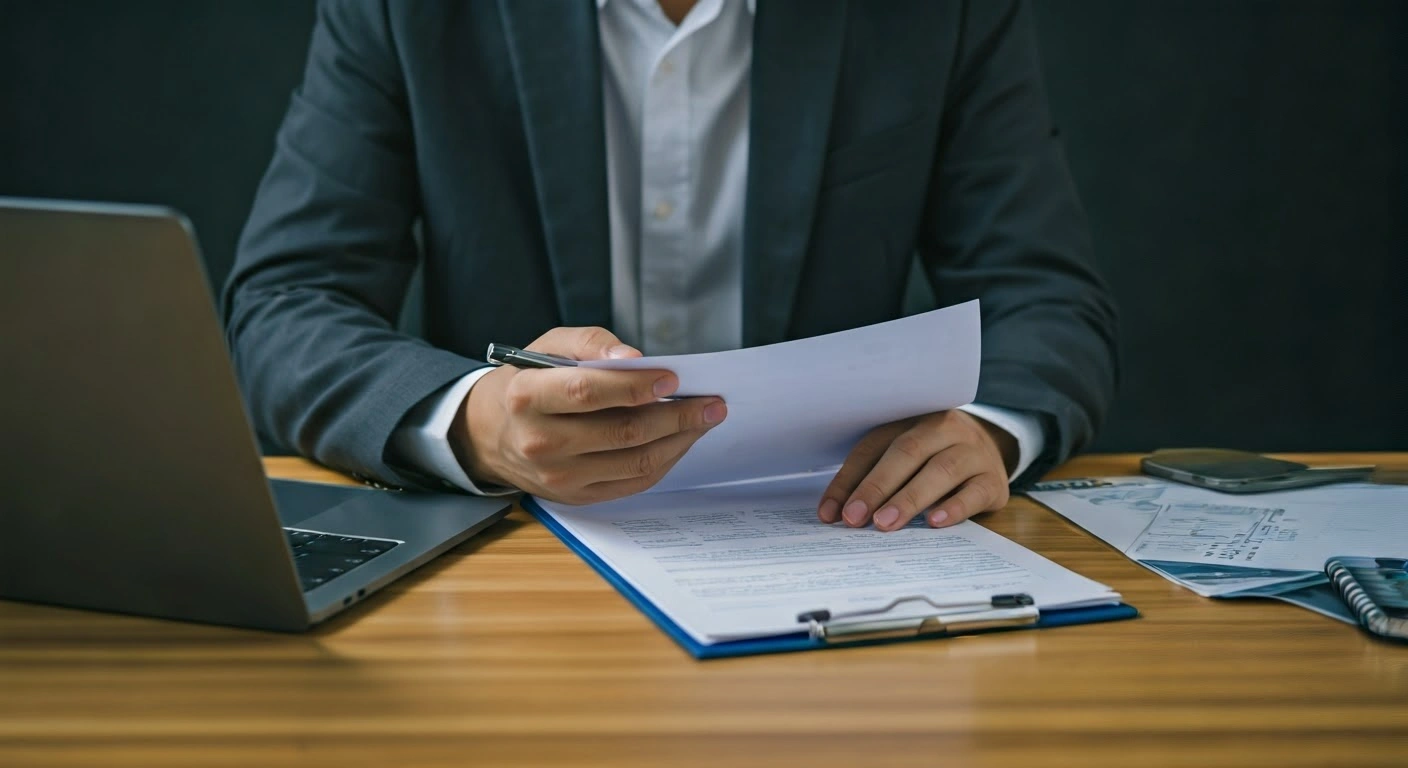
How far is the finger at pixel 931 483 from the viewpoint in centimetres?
81

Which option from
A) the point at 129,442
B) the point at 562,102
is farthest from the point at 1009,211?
the point at 129,442

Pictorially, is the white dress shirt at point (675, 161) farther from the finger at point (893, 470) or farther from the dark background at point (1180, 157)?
the dark background at point (1180, 157)

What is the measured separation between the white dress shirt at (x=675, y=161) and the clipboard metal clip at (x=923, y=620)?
0.70 m

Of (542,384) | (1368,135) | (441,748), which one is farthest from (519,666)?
(1368,135)

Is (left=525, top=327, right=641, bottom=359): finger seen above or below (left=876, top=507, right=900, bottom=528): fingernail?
above

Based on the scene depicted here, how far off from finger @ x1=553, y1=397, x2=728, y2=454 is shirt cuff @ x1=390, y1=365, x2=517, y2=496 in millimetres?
146

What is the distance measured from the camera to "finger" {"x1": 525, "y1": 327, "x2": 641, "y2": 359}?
2.67 feet

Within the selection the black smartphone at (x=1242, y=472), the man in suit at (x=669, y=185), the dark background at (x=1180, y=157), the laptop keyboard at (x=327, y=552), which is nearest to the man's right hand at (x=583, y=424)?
the laptop keyboard at (x=327, y=552)

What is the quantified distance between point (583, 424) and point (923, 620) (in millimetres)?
273

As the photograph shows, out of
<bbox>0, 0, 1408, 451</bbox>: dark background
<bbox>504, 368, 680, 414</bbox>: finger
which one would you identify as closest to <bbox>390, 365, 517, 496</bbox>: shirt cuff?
<bbox>504, 368, 680, 414</bbox>: finger

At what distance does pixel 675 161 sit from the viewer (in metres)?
1.30

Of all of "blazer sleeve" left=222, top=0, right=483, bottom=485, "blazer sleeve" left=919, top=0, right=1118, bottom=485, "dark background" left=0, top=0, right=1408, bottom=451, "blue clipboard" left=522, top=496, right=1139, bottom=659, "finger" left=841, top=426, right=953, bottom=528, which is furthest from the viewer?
"dark background" left=0, top=0, right=1408, bottom=451

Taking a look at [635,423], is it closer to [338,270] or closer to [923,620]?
[923,620]

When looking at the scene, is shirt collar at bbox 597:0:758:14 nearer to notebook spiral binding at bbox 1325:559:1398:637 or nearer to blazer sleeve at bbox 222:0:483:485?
blazer sleeve at bbox 222:0:483:485
